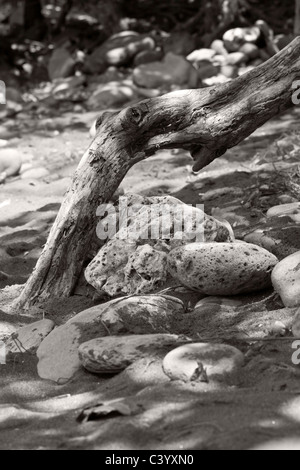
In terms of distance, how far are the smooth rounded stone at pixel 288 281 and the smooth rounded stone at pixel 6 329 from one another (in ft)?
4.75

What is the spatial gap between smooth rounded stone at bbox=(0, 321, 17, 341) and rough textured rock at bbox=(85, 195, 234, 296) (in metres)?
0.53

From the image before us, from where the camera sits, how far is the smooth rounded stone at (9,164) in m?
7.81

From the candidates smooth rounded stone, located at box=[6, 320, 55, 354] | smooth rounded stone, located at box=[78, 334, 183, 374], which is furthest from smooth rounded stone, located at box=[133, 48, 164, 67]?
smooth rounded stone, located at box=[78, 334, 183, 374]

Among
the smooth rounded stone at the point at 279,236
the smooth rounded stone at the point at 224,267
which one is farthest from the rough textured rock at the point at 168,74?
the smooth rounded stone at the point at 224,267

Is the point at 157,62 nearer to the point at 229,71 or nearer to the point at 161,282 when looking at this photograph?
the point at 229,71

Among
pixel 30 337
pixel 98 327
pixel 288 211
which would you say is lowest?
pixel 288 211

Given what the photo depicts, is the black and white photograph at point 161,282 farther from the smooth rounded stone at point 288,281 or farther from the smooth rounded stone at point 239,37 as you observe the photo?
the smooth rounded stone at point 239,37

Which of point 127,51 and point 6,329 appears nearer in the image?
point 6,329

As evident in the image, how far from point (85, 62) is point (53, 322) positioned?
738 cm

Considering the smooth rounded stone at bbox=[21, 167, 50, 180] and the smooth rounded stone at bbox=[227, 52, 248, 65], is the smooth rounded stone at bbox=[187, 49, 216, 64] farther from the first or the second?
the smooth rounded stone at bbox=[21, 167, 50, 180]

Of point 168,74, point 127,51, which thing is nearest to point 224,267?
point 168,74

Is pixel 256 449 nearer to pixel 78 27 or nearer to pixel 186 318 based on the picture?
pixel 186 318

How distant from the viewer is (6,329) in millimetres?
4445

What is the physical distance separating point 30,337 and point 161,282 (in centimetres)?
82
